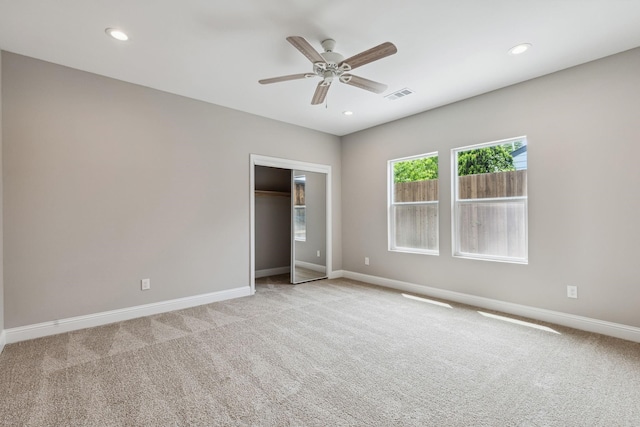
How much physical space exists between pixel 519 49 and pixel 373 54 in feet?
5.17

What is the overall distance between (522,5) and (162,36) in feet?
9.76

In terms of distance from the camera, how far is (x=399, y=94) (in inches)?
153

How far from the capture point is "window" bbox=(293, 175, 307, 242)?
207 inches

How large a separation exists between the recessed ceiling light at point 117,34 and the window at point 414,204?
391 cm

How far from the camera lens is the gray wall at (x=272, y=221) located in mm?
5926

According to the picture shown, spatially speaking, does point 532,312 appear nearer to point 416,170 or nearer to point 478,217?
point 478,217

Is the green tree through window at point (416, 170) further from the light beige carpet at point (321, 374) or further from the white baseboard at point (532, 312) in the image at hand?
the light beige carpet at point (321, 374)

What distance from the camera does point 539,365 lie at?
239 centimetres

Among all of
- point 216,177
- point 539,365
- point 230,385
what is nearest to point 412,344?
point 539,365

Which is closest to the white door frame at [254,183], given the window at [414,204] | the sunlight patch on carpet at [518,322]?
the window at [414,204]

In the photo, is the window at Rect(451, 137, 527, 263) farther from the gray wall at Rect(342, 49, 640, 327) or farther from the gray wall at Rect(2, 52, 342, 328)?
the gray wall at Rect(2, 52, 342, 328)

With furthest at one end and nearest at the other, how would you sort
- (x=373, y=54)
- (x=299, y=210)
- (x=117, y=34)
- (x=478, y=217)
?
1. (x=299, y=210)
2. (x=478, y=217)
3. (x=117, y=34)
4. (x=373, y=54)

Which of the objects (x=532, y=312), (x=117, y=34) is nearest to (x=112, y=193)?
(x=117, y=34)

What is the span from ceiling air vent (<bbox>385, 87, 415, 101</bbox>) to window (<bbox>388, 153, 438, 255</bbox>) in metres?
A: 1.09
